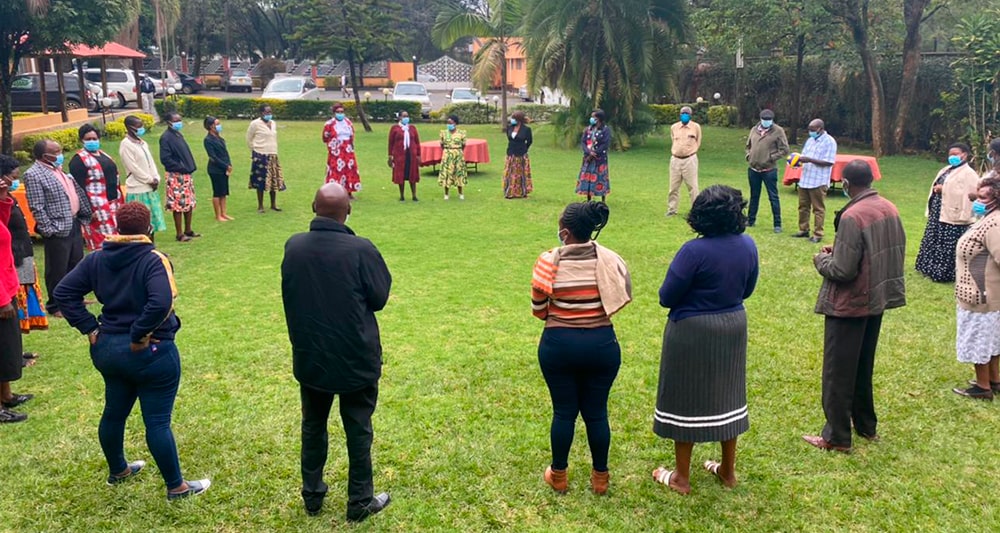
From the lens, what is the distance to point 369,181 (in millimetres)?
15727

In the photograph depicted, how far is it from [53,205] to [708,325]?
6181mm

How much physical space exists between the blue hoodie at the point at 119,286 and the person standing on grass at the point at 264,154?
8325mm

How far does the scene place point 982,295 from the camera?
207 inches

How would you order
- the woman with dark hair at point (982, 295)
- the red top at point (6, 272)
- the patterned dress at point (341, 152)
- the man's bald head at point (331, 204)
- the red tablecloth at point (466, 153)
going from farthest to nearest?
the red tablecloth at point (466, 153)
the patterned dress at point (341, 152)
the woman with dark hair at point (982, 295)
the red top at point (6, 272)
the man's bald head at point (331, 204)

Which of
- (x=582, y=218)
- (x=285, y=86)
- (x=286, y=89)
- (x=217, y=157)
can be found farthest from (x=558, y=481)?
(x=285, y=86)

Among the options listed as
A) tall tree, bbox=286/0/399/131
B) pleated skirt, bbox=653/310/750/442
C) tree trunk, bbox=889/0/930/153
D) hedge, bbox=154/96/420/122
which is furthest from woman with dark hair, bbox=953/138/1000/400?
hedge, bbox=154/96/420/122

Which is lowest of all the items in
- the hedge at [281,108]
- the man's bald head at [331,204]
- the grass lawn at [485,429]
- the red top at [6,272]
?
the grass lawn at [485,429]

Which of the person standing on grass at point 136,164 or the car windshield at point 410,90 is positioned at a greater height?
the car windshield at point 410,90

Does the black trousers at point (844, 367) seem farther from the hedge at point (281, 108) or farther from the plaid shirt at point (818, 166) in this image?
the hedge at point (281, 108)

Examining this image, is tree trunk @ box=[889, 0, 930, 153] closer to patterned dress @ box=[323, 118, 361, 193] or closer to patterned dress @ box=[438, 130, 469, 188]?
patterned dress @ box=[438, 130, 469, 188]

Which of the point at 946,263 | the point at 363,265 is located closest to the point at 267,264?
the point at 363,265

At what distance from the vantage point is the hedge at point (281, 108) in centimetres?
2984

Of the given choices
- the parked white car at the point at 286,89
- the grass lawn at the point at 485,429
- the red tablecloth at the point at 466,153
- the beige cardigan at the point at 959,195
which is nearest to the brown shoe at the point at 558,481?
the grass lawn at the point at 485,429

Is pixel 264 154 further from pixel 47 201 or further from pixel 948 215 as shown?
pixel 948 215
